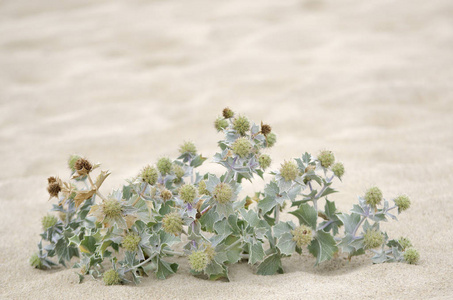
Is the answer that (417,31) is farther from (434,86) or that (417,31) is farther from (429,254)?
(429,254)

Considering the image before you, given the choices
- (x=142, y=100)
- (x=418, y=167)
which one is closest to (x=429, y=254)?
(x=418, y=167)

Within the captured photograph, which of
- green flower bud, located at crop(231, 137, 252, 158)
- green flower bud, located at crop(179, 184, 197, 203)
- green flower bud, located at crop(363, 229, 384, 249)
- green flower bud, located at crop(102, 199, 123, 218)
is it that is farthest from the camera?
green flower bud, located at crop(363, 229, 384, 249)

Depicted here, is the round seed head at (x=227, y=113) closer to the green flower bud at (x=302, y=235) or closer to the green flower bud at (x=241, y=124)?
the green flower bud at (x=241, y=124)

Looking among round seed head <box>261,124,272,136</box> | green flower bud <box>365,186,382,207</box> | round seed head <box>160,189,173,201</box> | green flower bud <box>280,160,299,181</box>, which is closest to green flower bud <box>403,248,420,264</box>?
green flower bud <box>365,186,382,207</box>

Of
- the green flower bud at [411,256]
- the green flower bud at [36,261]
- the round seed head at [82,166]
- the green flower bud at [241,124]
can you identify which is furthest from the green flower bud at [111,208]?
the green flower bud at [411,256]

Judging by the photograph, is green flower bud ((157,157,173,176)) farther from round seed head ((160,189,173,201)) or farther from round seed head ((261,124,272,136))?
round seed head ((261,124,272,136))
